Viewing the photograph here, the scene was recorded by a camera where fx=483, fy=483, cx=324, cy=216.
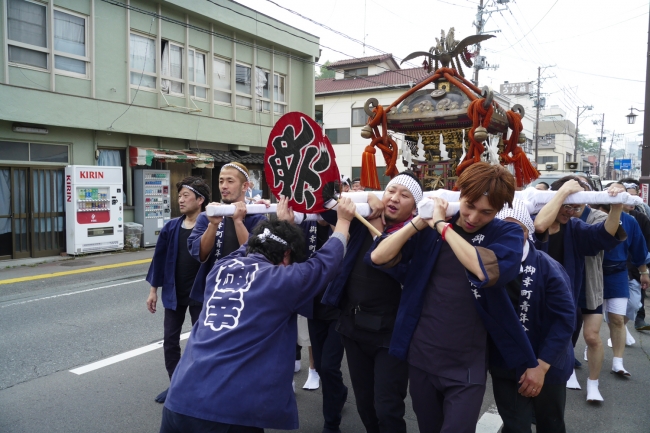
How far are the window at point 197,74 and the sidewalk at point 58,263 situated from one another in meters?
6.39

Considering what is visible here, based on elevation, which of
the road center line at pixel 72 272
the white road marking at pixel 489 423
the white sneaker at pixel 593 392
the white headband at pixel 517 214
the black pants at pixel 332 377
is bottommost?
the white road marking at pixel 489 423

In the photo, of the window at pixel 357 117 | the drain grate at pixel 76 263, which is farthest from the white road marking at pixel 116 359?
the window at pixel 357 117

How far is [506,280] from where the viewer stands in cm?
238

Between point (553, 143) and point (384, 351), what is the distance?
55.7 m

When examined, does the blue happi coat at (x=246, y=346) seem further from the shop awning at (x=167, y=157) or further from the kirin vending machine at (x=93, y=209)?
the shop awning at (x=167, y=157)

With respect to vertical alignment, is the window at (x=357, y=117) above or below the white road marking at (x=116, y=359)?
above

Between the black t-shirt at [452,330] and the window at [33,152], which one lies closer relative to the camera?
the black t-shirt at [452,330]

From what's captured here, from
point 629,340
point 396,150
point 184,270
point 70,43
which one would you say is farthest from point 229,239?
point 70,43

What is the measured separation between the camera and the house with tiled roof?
1085 inches

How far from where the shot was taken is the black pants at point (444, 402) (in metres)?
2.49

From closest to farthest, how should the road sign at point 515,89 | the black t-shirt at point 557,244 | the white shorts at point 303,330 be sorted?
the black t-shirt at point 557,244 < the white shorts at point 303,330 < the road sign at point 515,89

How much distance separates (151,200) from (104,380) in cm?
1084

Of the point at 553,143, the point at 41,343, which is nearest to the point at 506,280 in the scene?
the point at 41,343

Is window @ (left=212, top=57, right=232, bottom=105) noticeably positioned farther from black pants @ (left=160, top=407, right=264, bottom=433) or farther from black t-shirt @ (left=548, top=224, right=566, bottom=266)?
black pants @ (left=160, top=407, right=264, bottom=433)
